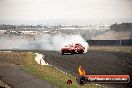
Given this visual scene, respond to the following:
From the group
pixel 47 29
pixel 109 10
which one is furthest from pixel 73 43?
pixel 109 10

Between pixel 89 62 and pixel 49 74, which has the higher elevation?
pixel 89 62

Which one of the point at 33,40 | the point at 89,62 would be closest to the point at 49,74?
the point at 33,40

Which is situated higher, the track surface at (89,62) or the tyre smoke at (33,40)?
the tyre smoke at (33,40)

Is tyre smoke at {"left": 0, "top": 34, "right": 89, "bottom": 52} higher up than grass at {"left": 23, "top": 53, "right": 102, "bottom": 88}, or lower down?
higher up

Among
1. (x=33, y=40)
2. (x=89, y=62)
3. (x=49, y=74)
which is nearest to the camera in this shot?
(x=49, y=74)

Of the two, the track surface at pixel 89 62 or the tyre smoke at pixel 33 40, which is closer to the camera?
the tyre smoke at pixel 33 40

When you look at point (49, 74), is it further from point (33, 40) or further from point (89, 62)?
point (89, 62)

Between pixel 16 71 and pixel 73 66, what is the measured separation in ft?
14.4

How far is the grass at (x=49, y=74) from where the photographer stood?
17.7 meters

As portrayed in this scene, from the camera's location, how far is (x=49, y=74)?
19.9m

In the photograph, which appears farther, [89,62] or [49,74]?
[89,62]

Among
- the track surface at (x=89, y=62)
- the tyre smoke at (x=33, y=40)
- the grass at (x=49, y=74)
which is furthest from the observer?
the track surface at (x=89, y=62)

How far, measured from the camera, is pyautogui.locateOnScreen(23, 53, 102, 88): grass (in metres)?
17.7

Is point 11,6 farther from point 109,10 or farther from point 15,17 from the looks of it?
point 109,10
